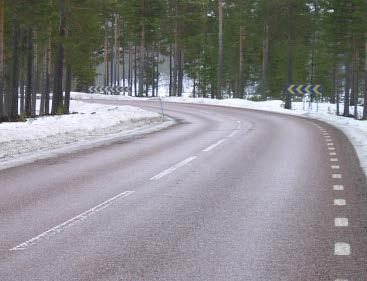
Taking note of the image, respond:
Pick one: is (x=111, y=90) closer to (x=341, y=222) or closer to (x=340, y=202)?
(x=340, y=202)

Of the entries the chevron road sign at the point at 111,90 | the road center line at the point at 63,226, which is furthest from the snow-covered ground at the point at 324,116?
the road center line at the point at 63,226

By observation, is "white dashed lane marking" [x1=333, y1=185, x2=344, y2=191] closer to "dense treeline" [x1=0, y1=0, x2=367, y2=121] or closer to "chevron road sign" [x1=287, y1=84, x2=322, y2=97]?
"dense treeline" [x1=0, y1=0, x2=367, y2=121]

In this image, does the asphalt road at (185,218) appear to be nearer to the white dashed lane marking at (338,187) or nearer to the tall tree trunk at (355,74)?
the white dashed lane marking at (338,187)

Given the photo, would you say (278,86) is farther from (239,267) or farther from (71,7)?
(239,267)

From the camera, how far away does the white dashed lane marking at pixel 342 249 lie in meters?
5.29

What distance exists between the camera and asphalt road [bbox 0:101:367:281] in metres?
4.86

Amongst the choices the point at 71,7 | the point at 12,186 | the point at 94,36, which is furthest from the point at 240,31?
the point at 12,186

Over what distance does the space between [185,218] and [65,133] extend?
486 inches

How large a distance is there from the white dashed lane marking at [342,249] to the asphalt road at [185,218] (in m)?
0.01

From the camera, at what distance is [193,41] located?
58312 millimetres

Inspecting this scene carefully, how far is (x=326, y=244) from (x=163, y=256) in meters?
1.79

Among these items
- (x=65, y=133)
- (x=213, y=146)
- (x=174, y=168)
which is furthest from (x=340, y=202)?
(x=65, y=133)

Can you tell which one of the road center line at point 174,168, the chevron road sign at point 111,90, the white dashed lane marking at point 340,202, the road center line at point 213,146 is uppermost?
the chevron road sign at point 111,90

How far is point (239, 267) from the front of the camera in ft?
16.0
